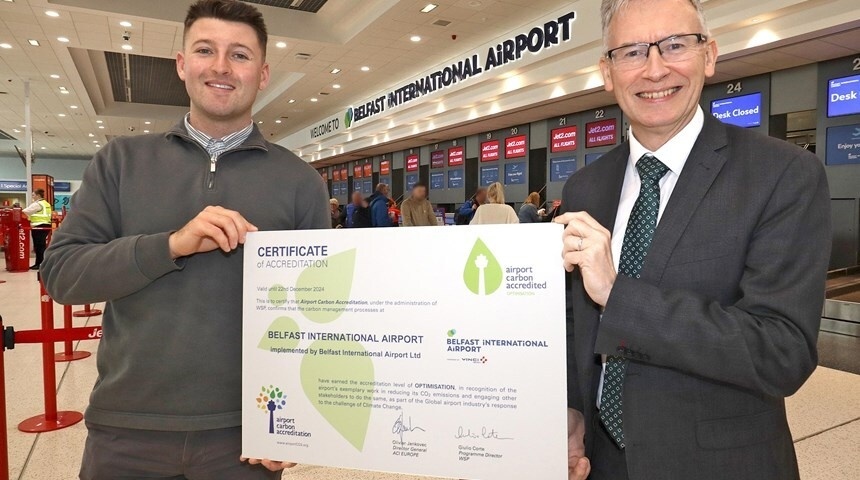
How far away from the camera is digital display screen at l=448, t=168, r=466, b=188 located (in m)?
13.7

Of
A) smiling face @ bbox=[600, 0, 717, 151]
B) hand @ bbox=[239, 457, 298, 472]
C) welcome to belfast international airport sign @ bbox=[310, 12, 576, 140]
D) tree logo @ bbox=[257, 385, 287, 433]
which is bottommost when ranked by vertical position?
hand @ bbox=[239, 457, 298, 472]

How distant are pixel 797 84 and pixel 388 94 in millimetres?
8595

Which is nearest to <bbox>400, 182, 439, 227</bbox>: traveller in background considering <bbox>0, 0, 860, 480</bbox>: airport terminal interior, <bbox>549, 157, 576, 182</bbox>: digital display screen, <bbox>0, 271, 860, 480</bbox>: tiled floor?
<bbox>0, 0, 860, 480</bbox>: airport terminal interior

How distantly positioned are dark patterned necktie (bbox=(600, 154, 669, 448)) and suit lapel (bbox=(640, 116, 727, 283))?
0.04 metres

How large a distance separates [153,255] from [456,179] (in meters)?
12.9

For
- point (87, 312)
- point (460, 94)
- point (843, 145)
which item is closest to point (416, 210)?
point (460, 94)

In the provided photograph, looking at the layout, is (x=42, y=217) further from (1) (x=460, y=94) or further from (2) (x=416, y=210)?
(1) (x=460, y=94)

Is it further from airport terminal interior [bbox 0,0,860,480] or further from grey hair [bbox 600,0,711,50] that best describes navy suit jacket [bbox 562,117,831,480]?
airport terminal interior [bbox 0,0,860,480]

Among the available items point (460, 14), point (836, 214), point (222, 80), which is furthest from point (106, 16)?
point (836, 214)

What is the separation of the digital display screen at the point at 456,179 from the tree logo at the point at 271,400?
12.5 m

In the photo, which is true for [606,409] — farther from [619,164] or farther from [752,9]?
[752,9]

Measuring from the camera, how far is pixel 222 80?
1.35 meters

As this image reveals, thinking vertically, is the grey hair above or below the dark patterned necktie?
above
